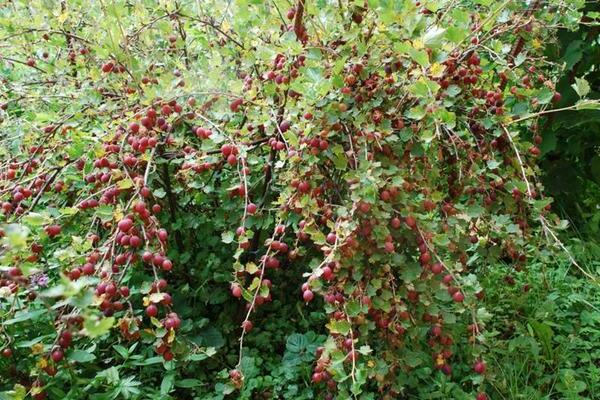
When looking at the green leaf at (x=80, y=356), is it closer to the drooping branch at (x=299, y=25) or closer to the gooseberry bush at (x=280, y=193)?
the gooseberry bush at (x=280, y=193)

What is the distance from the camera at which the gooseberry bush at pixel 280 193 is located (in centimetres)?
170

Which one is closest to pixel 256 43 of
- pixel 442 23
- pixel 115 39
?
pixel 115 39

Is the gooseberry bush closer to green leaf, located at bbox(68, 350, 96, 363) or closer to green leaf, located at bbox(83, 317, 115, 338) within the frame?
green leaf, located at bbox(68, 350, 96, 363)

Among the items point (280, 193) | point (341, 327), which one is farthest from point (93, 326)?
point (280, 193)

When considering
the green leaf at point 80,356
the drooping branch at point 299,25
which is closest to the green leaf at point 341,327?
the green leaf at point 80,356

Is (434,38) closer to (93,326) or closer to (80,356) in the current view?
(93,326)

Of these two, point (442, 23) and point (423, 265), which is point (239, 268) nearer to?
point (423, 265)

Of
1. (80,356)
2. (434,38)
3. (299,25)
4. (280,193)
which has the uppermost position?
(299,25)

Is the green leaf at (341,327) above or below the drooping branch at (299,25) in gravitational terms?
below

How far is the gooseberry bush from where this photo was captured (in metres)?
1.70

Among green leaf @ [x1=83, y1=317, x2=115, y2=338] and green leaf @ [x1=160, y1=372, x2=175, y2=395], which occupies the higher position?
green leaf @ [x1=83, y1=317, x2=115, y2=338]

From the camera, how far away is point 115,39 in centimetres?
191

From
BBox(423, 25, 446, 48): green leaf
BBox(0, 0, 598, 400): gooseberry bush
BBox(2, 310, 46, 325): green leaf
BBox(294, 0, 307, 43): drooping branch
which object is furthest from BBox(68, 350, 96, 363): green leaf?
BBox(423, 25, 446, 48): green leaf

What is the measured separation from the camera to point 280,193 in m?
1.92
